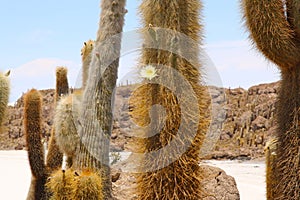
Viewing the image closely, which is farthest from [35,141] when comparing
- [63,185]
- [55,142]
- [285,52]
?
[285,52]

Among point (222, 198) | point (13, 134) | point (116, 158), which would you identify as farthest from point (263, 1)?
point (13, 134)

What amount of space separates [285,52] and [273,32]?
173 millimetres

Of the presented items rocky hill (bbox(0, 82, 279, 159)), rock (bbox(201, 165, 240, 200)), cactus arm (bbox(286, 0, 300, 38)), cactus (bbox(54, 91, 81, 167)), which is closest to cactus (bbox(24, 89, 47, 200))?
cactus (bbox(54, 91, 81, 167))

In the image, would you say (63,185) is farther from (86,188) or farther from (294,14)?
(294,14)

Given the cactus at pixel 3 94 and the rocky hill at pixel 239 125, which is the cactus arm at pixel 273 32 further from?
the rocky hill at pixel 239 125

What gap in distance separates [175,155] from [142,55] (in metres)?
0.79

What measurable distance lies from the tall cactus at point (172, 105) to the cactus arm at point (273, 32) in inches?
18.2

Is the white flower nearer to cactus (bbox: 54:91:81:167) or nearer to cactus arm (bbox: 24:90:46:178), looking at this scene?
cactus (bbox: 54:91:81:167)

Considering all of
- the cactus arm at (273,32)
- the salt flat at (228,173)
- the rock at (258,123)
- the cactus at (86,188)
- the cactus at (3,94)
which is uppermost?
the cactus arm at (273,32)

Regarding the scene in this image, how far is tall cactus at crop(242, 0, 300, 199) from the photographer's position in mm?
3660

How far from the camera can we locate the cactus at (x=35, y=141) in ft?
22.3

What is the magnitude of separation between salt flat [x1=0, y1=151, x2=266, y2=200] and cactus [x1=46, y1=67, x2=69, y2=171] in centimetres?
344

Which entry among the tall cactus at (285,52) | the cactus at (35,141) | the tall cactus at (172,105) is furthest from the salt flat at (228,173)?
the tall cactus at (172,105)

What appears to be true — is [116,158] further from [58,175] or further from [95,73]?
[58,175]
